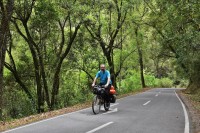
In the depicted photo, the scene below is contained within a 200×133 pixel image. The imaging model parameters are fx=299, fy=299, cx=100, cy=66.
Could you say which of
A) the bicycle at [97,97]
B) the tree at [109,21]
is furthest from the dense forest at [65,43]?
the bicycle at [97,97]

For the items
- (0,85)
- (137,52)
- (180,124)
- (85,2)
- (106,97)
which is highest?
(85,2)

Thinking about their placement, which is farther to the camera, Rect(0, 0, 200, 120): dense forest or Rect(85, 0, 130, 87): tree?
Rect(85, 0, 130, 87): tree

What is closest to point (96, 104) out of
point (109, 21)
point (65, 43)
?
point (65, 43)

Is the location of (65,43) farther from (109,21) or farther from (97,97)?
(97,97)

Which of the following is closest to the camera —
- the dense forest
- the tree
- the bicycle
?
the bicycle

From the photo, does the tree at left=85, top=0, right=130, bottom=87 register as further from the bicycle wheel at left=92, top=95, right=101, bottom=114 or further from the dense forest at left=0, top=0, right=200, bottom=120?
the bicycle wheel at left=92, top=95, right=101, bottom=114

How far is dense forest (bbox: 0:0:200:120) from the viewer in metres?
18.4

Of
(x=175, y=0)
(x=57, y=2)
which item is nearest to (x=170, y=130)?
(x=175, y=0)

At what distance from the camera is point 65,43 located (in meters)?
27.2

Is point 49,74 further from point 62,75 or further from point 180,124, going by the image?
point 180,124

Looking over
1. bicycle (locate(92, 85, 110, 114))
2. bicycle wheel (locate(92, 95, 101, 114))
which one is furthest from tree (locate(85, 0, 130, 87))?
bicycle wheel (locate(92, 95, 101, 114))

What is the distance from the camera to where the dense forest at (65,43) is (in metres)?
18.4

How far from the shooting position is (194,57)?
89.8ft

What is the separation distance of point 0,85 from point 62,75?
15.2 m
